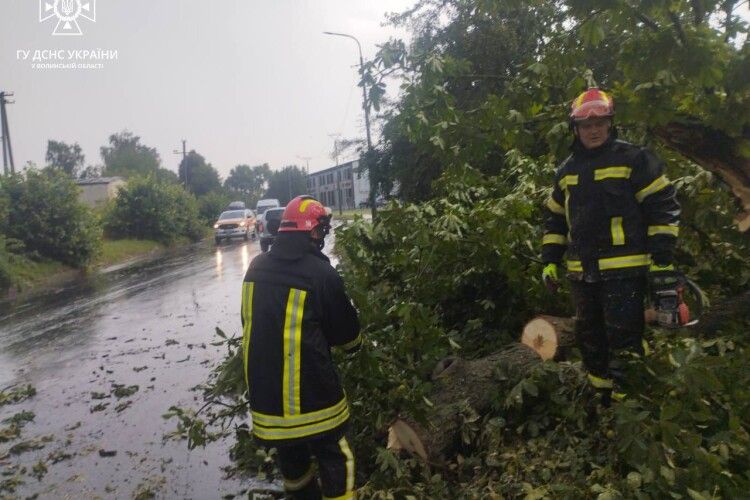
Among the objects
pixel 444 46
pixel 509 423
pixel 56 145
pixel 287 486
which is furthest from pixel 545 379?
pixel 56 145

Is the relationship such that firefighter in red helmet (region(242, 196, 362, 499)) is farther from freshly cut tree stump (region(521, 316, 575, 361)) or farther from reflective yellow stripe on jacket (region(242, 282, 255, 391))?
freshly cut tree stump (region(521, 316, 575, 361))

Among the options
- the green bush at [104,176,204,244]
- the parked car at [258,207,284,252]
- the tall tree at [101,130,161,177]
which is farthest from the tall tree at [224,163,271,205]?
the parked car at [258,207,284,252]

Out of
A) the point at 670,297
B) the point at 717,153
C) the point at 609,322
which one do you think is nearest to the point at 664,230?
the point at 670,297

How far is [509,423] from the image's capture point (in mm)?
3658

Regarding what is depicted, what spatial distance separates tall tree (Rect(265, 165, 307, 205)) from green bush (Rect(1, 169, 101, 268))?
2399 inches

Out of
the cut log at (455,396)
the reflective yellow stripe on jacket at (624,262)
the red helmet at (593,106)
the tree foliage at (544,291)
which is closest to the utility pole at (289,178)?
the tree foliage at (544,291)

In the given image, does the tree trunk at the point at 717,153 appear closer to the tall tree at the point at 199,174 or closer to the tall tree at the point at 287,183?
the tall tree at the point at 199,174

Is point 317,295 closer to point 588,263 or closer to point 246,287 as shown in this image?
point 246,287

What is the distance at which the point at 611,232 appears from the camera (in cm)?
315

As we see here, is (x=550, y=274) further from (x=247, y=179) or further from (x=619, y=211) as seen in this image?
(x=247, y=179)

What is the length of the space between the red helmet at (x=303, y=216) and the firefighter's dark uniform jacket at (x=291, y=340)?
0.05 m

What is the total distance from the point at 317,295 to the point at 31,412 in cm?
456

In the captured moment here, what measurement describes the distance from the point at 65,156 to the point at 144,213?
7055cm

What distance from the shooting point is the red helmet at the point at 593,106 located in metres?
3.11
